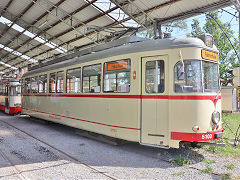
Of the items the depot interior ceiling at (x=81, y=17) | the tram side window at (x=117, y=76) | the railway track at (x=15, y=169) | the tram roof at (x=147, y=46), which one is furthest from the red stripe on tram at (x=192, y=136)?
the depot interior ceiling at (x=81, y=17)

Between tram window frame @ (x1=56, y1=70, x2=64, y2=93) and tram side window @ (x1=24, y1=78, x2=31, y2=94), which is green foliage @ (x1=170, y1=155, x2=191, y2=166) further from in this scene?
tram side window @ (x1=24, y1=78, x2=31, y2=94)

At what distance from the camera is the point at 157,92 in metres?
5.51

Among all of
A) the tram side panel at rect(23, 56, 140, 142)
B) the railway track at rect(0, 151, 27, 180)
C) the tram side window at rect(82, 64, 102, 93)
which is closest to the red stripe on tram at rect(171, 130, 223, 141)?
the tram side panel at rect(23, 56, 140, 142)

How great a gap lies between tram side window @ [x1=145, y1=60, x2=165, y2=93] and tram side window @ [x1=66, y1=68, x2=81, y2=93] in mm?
3240

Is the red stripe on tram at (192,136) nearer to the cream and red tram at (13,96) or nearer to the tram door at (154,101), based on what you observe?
the tram door at (154,101)

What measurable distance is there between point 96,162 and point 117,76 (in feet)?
8.47

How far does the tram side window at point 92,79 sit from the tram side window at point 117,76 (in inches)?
14.9

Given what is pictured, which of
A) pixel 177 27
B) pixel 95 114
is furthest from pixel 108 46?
pixel 177 27

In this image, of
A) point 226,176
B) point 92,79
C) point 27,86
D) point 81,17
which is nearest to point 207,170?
point 226,176

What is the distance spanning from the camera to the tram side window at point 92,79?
7.00 m

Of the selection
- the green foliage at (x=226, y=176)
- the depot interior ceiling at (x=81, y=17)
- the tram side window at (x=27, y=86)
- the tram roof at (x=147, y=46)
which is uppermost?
the depot interior ceiling at (x=81, y=17)

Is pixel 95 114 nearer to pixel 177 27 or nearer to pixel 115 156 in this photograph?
pixel 115 156

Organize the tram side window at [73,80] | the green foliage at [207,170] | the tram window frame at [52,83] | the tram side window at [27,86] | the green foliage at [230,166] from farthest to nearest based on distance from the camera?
the tram side window at [27,86] → the tram window frame at [52,83] → the tram side window at [73,80] → the green foliage at [230,166] → the green foliage at [207,170]

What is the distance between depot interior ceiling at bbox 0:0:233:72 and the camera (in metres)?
11.6
